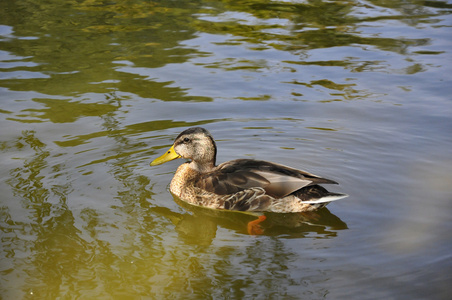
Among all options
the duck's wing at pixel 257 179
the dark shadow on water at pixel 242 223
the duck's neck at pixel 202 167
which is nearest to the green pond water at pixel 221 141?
the dark shadow on water at pixel 242 223

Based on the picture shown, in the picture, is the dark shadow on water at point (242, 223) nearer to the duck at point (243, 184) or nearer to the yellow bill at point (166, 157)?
the duck at point (243, 184)

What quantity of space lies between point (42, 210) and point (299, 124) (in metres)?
3.74

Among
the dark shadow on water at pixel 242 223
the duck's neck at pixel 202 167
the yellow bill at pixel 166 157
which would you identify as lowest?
the dark shadow on water at pixel 242 223

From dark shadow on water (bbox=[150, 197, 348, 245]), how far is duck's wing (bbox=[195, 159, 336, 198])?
252mm

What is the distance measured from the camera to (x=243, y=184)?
22.1 ft

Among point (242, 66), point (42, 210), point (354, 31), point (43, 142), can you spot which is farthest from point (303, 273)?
point (354, 31)

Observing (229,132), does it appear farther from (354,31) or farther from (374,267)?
(354,31)

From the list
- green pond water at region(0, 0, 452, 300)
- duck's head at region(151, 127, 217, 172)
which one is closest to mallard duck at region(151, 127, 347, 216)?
duck's head at region(151, 127, 217, 172)

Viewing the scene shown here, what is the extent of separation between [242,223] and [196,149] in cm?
114

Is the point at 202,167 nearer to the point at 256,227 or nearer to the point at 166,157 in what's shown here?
the point at 166,157

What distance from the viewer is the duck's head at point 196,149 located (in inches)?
285

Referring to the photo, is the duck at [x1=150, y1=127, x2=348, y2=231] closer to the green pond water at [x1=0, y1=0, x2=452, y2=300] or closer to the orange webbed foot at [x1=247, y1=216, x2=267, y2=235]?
the orange webbed foot at [x1=247, y1=216, x2=267, y2=235]

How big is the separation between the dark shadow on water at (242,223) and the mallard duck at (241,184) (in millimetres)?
76

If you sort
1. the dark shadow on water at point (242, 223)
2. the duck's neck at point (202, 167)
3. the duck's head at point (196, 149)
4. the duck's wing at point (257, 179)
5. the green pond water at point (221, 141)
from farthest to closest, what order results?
1. the duck's neck at point (202, 167)
2. the duck's head at point (196, 149)
3. the duck's wing at point (257, 179)
4. the dark shadow on water at point (242, 223)
5. the green pond water at point (221, 141)
